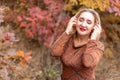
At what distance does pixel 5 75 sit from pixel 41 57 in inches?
102

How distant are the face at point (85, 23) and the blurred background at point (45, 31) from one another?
1.64 meters

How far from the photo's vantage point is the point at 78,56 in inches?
115

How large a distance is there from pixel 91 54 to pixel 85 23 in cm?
27

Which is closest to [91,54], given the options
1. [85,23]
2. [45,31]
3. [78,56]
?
[78,56]

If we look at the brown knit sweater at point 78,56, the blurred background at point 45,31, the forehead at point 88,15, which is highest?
the forehead at point 88,15

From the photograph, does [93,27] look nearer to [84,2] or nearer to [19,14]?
[84,2]

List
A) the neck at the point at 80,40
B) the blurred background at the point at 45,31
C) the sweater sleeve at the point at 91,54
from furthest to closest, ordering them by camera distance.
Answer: the blurred background at the point at 45,31 → the neck at the point at 80,40 → the sweater sleeve at the point at 91,54

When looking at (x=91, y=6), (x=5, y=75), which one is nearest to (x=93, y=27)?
(x=5, y=75)

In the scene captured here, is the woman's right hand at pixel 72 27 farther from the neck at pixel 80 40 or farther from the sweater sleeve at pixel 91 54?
the sweater sleeve at pixel 91 54

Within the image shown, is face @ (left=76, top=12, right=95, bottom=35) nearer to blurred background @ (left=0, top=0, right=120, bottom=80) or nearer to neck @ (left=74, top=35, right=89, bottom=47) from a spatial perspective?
neck @ (left=74, top=35, right=89, bottom=47)

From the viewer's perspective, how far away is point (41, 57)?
5.91m

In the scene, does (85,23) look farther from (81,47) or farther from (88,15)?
(81,47)

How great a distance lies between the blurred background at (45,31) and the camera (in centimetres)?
541

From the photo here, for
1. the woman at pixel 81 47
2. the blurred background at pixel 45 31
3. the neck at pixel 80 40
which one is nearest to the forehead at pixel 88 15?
the woman at pixel 81 47
